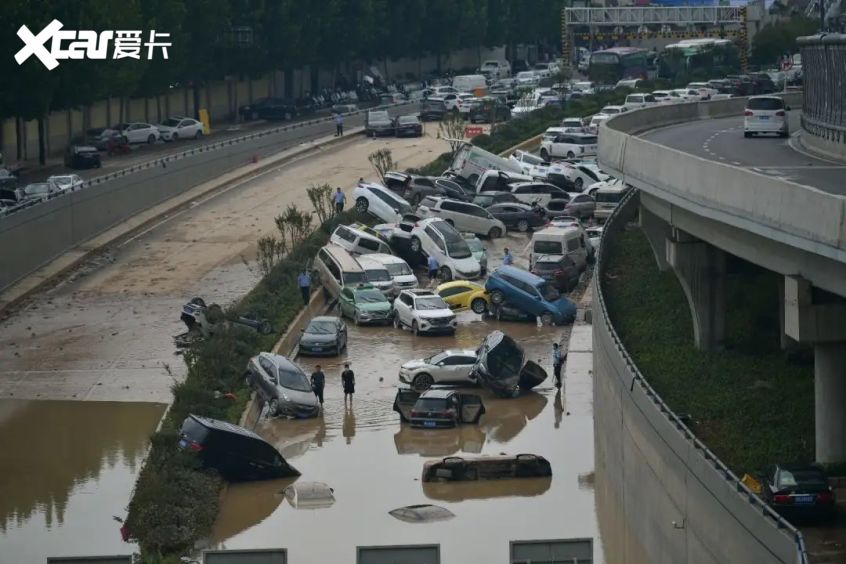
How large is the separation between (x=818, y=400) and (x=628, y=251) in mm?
22466

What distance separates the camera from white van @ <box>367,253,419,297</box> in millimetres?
51094

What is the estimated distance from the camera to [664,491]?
2714cm

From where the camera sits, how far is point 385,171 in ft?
234

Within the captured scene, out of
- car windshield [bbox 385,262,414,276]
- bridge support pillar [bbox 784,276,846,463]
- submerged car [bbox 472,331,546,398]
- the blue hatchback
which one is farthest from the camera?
car windshield [bbox 385,262,414,276]

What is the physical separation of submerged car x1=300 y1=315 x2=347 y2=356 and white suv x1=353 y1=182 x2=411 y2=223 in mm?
14932

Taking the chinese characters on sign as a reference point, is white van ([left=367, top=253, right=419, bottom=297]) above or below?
below

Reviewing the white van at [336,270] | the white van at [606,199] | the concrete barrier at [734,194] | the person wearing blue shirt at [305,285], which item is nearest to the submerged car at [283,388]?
the concrete barrier at [734,194]

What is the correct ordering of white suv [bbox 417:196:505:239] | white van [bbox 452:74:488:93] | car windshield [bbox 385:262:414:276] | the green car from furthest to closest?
white van [bbox 452:74:488:93] → white suv [bbox 417:196:505:239] → car windshield [bbox 385:262:414:276] → the green car

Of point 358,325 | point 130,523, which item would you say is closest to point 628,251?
point 358,325

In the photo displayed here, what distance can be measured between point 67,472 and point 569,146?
135 feet

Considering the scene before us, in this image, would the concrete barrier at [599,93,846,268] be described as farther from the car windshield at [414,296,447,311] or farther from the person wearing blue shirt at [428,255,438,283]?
the person wearing blue shirt at [428,255,438,283]

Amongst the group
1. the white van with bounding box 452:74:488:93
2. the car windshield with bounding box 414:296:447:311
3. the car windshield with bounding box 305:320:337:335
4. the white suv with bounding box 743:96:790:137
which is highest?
the white suv with bounding box 743:96:790:137

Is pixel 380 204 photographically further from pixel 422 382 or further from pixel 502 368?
pixel 502 368

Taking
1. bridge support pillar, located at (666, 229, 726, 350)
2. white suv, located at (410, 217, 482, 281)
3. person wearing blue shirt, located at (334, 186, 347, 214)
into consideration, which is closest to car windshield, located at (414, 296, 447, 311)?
white suv, located at (410, 217, 482, 281)
